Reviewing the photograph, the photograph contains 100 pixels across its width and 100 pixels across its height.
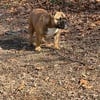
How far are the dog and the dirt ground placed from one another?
0.69 feet

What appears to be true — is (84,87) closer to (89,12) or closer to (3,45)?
(3,45)

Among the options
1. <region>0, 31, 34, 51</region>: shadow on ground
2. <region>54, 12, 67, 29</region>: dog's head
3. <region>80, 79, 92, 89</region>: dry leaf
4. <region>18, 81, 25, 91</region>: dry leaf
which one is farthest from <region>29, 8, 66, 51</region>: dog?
<region>18, 81, 25, 91</region>: dry leaf

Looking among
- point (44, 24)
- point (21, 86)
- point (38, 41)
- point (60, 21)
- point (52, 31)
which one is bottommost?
point (21, 86)

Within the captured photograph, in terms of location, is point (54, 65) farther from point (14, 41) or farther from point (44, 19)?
point (14, 41)

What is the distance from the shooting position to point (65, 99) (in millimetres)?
5273

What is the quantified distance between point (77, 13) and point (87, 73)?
355cm

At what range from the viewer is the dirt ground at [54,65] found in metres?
5.49

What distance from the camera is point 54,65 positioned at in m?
6.32

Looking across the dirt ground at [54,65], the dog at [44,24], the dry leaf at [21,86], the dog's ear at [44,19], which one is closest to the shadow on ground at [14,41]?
the dirt ground at [54,65]

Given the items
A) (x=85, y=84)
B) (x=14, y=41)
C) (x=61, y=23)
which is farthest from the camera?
(x=14, y=41)

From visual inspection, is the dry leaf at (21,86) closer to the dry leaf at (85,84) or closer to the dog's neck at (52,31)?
the dry leaf at (85,84)

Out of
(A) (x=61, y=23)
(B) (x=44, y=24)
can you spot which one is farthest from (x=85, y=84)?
(B) (x=44, y=24)

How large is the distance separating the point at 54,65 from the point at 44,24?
2.88 feet

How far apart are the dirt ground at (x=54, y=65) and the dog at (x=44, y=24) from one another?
211mm
